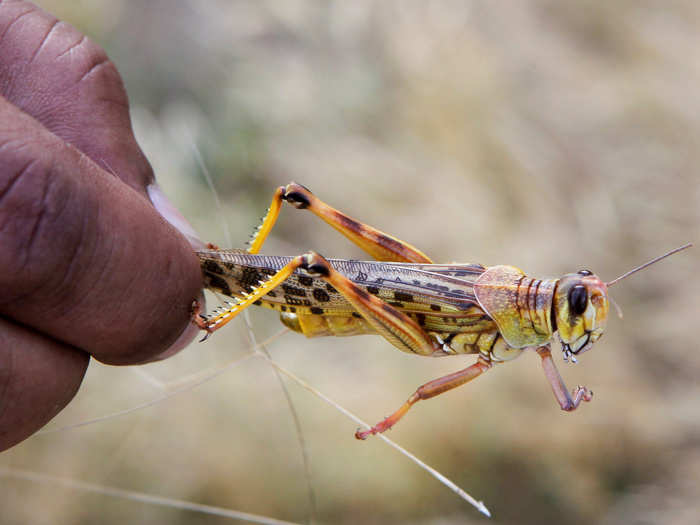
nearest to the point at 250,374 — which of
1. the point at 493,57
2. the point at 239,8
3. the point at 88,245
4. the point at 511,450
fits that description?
the point at 511,450

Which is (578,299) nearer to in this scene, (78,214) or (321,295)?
(321,295)

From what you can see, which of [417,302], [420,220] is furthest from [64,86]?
[420,220]

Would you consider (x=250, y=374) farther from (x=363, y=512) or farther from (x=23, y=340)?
(x=23, y=340)

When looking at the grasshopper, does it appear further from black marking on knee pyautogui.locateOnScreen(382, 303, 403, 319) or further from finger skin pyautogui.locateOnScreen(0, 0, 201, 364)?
finger skin pyautogui.locateOnScreen(0, 0, 201, 364)

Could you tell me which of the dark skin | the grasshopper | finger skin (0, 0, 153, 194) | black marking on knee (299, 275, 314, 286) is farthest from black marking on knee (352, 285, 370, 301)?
finger skin (0, 0, 153, 194)

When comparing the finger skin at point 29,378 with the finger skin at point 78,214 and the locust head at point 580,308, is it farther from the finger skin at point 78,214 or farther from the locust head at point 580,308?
the locust head at point 580,308

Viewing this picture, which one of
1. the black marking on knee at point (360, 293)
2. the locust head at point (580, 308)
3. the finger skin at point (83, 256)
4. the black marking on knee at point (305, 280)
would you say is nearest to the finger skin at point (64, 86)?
the finger skin at point (83, 256)
